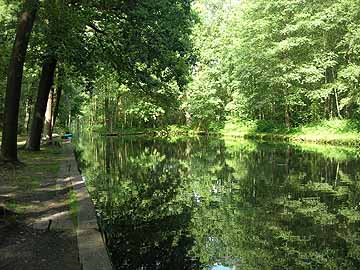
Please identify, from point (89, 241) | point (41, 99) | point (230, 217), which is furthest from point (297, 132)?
point (89, 241)

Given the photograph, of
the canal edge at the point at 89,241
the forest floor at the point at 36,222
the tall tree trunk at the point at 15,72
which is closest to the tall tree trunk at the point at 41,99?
the tall tree trunk at the point at 15,72

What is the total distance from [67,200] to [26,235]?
→ 8.63 feet

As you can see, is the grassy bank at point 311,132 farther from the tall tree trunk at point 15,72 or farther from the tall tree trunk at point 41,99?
the tall tree trunk at point 15,72

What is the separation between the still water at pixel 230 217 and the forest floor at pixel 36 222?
81cm

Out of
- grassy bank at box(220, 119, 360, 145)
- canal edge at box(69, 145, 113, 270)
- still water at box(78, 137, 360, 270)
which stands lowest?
still water at box(78, 137, 360, 270)

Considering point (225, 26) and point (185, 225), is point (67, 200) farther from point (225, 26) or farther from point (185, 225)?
point (225, 26)

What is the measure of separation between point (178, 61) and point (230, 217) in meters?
8.91

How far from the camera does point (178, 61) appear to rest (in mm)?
16281

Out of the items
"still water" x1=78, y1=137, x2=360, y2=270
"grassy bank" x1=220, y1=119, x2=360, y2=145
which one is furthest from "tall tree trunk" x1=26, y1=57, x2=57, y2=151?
"grassy bank" x1=220, y1=119, x2=360, y2=145

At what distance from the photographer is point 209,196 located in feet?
35.6

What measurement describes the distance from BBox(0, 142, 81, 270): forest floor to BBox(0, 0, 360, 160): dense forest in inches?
119

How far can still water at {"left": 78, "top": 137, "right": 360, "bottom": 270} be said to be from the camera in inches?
250

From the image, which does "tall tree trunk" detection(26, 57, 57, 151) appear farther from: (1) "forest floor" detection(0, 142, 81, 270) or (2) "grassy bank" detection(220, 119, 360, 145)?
(2) "grassy bank" detection(220, 119, 360, 145)

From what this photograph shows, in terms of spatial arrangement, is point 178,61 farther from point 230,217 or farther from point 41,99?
point 230,217
